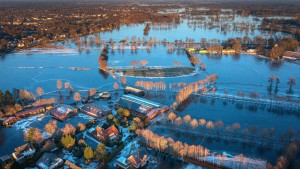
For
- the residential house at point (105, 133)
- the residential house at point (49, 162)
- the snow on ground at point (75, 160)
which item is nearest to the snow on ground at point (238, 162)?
the residential house at point (105, 133)

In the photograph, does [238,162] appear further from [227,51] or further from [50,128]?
[227,51]

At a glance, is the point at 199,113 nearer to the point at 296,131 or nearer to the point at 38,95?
the point at 296,131

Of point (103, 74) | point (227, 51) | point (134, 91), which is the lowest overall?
point (134, 91)

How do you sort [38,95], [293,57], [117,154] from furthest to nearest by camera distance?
[293,57] < [38,95] < [117,154]

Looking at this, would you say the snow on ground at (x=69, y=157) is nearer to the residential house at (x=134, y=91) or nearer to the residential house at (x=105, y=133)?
the residential house at (x=105, y=133)

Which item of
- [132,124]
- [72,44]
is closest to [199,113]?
[132,124]

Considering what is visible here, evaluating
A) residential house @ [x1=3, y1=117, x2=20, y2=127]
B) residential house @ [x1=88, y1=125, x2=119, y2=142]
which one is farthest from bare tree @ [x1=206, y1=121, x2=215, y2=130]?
residential house @ [x1=3, y1=117, x2=20, y2=127]

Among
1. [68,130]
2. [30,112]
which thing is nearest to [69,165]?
[68,130]
